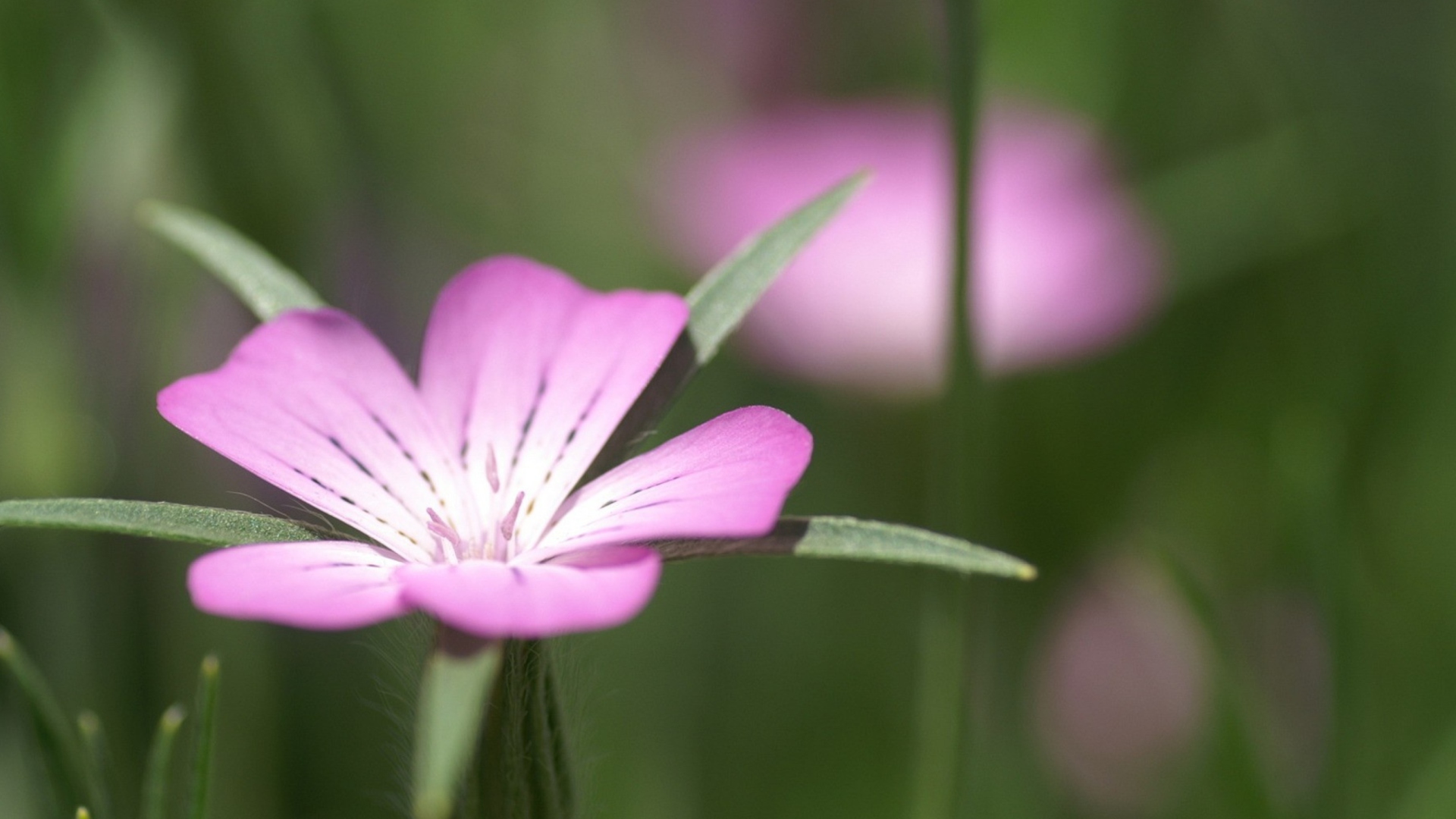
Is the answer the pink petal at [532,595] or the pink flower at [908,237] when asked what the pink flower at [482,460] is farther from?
the pink flower at [908,237]

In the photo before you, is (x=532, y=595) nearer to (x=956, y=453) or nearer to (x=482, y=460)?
(x=482, y=460)

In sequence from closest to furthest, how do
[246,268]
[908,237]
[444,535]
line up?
[444,535], [246,268], [908,237]

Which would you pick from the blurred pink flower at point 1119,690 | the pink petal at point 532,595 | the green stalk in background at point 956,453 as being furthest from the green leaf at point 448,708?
the blurred pink flower at point 1119,690

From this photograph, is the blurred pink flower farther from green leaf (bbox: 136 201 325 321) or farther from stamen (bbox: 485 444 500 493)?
green leaf (bbox: 136 201 325 321)

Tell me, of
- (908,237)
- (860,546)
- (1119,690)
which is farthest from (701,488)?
(908,237)

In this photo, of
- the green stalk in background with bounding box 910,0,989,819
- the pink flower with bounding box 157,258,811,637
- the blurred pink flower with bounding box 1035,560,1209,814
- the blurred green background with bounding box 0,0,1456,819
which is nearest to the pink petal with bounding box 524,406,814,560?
the pink flower with bounding box 157,258,811,637

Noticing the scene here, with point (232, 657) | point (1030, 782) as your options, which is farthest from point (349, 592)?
point (1030, 782)

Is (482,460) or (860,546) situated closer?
(860,546)
